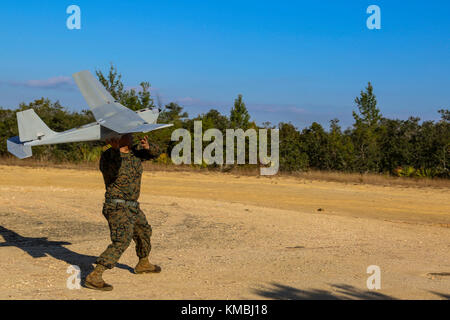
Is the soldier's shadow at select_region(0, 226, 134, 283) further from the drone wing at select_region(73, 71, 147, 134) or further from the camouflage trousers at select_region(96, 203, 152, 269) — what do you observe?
the drone wing at select_region(73, 71, 147, 134)

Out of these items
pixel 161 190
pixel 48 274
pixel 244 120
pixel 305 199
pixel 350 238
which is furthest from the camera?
pixel 244 120

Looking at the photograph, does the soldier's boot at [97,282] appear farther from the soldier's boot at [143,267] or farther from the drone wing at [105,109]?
the drone wing at [105,109]

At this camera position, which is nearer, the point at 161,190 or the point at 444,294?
the point at 444,294

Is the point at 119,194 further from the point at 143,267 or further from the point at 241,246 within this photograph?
the point at 241,246

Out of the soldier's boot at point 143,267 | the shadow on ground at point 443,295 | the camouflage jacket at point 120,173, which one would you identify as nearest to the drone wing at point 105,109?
the camouflage jacket at point 120,173

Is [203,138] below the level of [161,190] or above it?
above

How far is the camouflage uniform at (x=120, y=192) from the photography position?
22.8ft

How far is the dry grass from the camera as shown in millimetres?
24734

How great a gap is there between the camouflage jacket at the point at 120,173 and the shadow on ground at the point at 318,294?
203 centimetres

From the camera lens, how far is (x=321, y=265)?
8594mm

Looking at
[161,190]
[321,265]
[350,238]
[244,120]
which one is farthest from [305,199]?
[244,120]

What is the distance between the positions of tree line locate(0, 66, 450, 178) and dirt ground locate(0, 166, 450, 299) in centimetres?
773

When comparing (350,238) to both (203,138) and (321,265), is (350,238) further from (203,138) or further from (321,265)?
(203,138)
